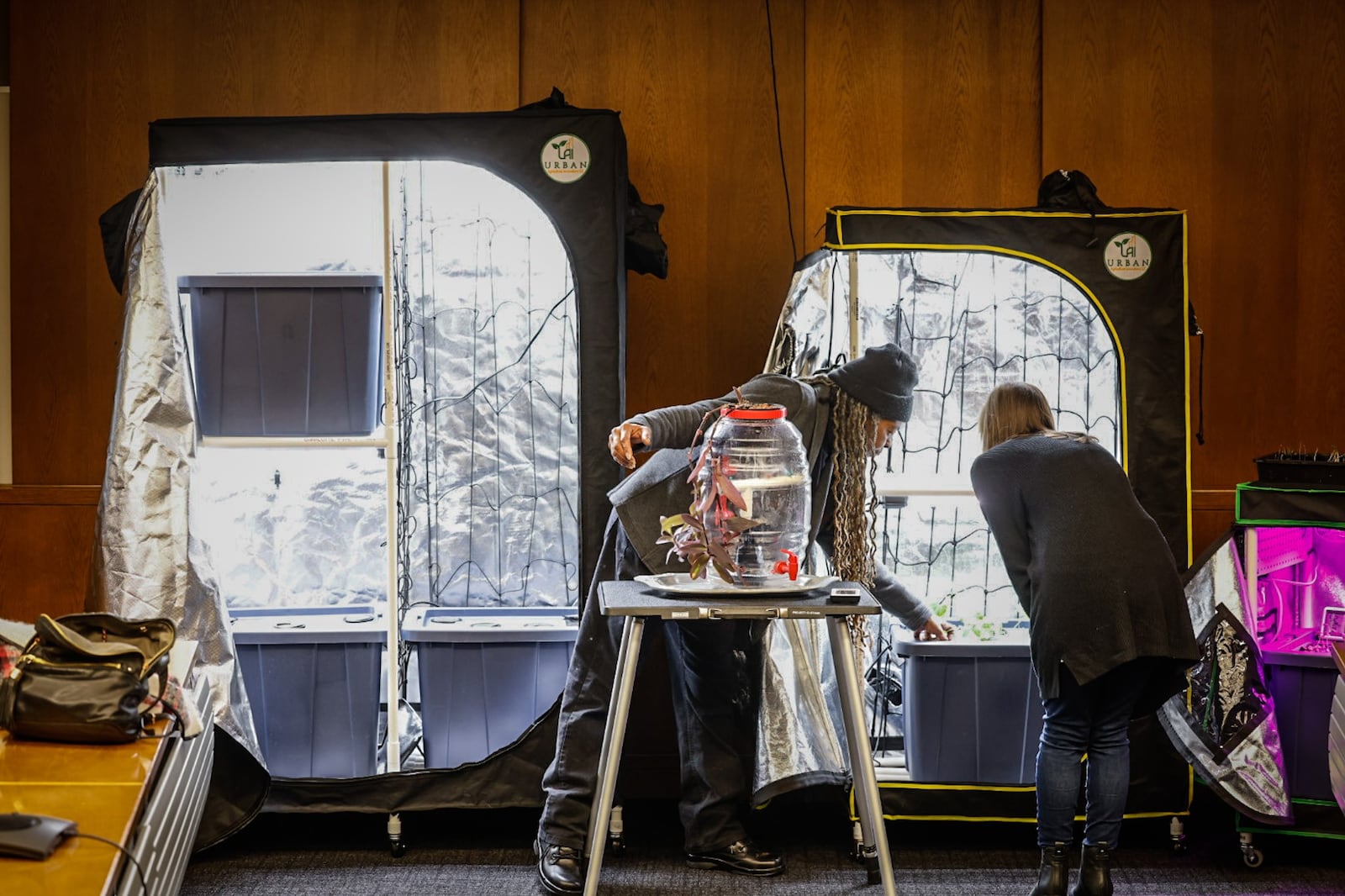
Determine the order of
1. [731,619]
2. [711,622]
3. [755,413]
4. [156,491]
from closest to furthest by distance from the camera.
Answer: [731,619] < [755,413] < [156,491] < [711,622]

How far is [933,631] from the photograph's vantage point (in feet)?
9.36

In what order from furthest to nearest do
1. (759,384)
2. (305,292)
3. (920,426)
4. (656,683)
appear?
(656,683)
(920,426)
(305,292)
(759,384)

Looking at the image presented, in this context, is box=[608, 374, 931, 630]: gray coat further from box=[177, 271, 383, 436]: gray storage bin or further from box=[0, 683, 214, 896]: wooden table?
box=[0, 683, 214, 896]: wooden table

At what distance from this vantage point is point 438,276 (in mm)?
2930

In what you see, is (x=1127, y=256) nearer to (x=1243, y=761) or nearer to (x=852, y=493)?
(x=852, y=493)

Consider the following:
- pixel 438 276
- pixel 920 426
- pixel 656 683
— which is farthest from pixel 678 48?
pixel 656 683

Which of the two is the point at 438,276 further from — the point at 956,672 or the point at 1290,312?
the point at 1290,312

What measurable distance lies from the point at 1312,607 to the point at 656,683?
167 cm

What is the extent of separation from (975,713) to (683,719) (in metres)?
0.70

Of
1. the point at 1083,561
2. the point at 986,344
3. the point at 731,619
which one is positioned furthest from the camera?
the point at 986,344

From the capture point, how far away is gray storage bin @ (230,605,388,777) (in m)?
2.84

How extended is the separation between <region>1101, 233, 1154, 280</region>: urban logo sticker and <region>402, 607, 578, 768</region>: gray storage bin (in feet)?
5.02

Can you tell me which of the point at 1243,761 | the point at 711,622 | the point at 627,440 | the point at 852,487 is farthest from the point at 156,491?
the point at 1243,761

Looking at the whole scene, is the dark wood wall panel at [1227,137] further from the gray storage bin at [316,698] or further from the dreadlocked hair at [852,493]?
the gray storage bin at [316,698]
